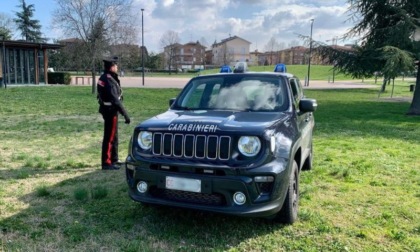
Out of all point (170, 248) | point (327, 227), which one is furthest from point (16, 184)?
point (327, 227)

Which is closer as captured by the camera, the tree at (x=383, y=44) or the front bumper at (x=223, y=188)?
the front bumper at (x=223, y=188)

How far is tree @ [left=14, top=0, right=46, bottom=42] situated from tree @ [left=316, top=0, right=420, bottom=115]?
2394 inches

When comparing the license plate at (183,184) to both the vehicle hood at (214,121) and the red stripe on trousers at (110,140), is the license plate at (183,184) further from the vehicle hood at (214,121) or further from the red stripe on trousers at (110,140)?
the red stripe on trousers at (110,140)

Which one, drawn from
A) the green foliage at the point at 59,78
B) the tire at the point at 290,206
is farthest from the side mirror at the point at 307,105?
the green foliage at the point at 59,78

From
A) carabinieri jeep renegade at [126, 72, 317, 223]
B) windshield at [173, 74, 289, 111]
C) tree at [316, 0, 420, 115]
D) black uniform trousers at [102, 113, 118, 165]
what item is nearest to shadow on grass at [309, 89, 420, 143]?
tree at [316, 0, 420, 115]

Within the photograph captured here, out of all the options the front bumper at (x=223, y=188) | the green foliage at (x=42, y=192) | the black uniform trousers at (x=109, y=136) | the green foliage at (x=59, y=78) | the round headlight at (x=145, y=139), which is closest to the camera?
the front bumper at (x=223, y=188)

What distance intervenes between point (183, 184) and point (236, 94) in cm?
164

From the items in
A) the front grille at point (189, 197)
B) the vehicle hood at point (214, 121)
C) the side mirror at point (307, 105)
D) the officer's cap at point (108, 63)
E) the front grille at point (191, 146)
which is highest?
A: the officer's cap at point (108, 63)

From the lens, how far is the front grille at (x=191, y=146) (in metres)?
3.58

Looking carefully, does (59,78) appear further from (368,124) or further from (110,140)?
(110,140)

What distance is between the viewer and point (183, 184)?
12.0 ft

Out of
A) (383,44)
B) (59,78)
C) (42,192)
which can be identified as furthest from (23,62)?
(42,192)

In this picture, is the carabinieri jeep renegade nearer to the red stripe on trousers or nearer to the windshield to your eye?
the windshield

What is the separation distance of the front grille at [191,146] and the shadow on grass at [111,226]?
2.85ft
